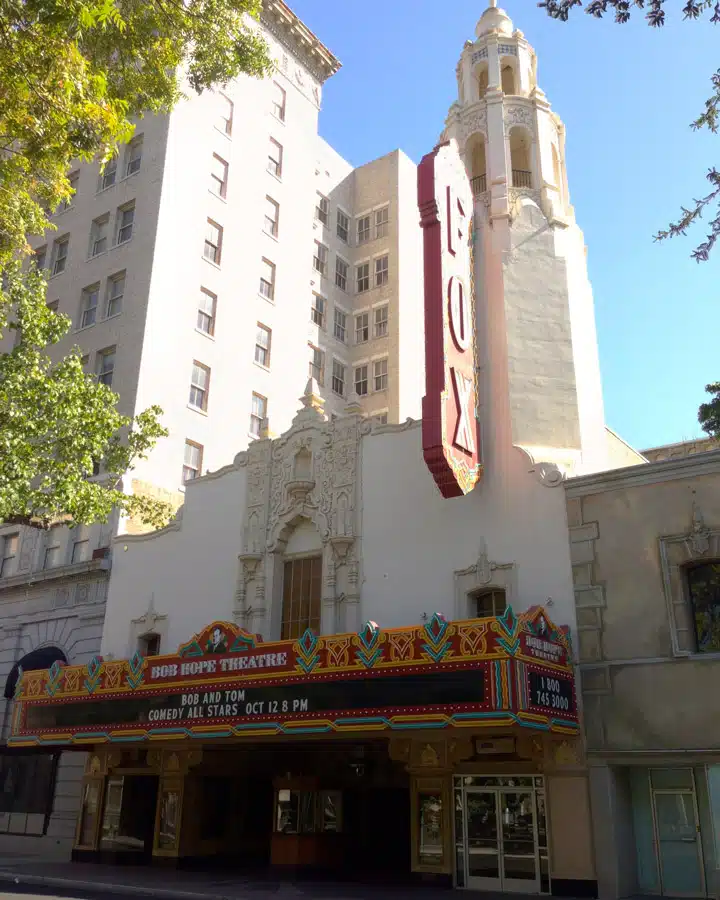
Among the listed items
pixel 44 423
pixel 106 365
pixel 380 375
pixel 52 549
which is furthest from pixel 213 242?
pixel 44 423

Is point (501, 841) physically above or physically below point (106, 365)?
below

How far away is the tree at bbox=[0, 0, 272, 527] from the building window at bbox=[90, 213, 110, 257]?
47.0ft

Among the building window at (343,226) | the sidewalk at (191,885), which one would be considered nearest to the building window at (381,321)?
the building window at (343,226)

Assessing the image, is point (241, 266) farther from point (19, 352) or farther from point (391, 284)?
point (19, 352)

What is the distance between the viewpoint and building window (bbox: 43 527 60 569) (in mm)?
30031

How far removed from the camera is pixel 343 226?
48.0 metres

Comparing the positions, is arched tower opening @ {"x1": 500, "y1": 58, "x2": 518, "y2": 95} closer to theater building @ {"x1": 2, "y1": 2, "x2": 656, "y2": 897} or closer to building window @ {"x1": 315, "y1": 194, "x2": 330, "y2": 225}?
theater building @ {"x1": 2, "y1": 2, "x2": 656, "y2": 897}

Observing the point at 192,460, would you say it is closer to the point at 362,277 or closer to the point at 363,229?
the point at 362,277

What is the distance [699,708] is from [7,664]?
23.5 metres

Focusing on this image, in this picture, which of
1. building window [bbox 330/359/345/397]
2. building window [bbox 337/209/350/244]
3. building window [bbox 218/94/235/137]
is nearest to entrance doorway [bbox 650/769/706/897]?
building window [bbox 330/359/345/397]

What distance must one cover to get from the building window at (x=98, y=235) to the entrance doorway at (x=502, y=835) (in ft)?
88.0

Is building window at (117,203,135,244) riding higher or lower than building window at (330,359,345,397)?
higher

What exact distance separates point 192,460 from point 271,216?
14.3 metres

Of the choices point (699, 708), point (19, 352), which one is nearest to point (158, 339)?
point (19, 352)
